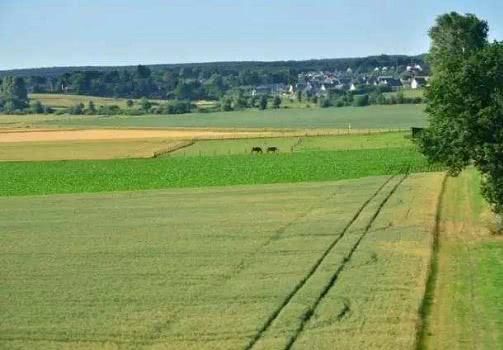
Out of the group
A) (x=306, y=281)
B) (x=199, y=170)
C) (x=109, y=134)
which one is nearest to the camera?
(x=306, y=281)

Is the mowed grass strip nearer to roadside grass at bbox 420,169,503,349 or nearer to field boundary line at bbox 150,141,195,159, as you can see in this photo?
field boundary line at bbox 150,141,195,159

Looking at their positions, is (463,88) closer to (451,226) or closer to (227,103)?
(451,226)

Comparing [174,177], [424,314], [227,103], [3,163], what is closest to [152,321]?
[424,314]

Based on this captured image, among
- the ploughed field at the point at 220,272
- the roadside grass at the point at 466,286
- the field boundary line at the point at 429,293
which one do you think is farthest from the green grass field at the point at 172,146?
the field boundary line at the point at 429,293

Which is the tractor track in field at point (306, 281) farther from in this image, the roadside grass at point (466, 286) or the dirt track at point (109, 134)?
the dirt track at point (109, 134)

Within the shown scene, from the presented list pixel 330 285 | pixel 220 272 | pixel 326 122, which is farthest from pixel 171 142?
pixel 330 285

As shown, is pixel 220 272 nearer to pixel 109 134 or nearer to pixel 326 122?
pixel 109 134
